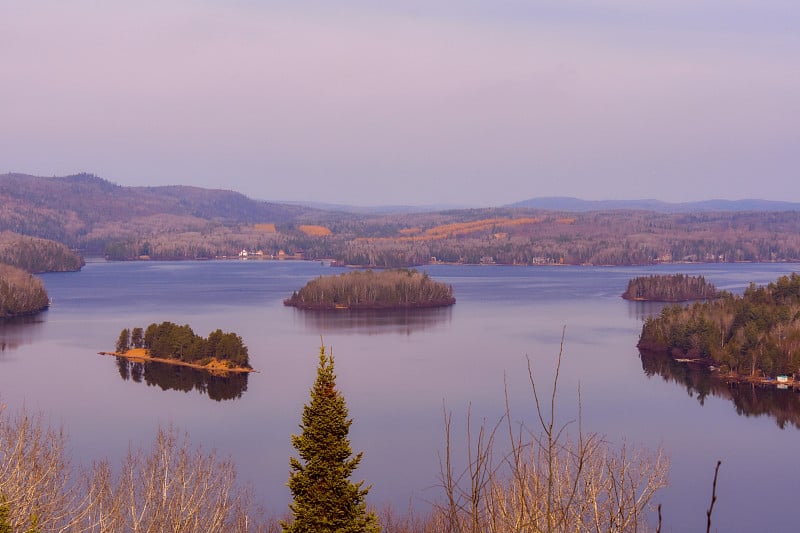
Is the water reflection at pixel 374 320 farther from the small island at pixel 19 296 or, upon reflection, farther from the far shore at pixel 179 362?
the small island at pixel 19 296

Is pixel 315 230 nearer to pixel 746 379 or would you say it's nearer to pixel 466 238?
pixel 466 238

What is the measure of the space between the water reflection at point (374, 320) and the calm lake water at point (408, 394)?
7.6 inches

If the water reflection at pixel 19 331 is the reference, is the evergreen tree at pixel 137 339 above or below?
above

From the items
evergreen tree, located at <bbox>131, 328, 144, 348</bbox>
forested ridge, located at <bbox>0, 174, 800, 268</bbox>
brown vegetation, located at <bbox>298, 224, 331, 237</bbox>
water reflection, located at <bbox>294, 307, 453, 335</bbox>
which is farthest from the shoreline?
brown vegetation, located at <bbox>298, 224, 331, 237</bbox>

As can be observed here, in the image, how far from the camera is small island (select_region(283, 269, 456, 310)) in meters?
67.5

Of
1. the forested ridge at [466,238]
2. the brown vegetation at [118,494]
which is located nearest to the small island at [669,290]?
the forested ridge at [466,238]

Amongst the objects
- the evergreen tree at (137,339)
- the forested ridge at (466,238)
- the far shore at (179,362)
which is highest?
the forested ridge at (466,238)

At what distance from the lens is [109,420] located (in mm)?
28688

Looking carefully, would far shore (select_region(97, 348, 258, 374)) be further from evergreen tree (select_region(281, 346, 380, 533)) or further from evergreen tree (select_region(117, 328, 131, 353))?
evergreen tree (select_region(281, 346, 380, 533))

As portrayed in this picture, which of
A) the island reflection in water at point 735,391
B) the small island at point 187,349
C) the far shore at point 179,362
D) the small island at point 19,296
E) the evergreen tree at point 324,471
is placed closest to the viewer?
the evergreen tree at point 324,471

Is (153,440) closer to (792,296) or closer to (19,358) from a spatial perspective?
(19,358)

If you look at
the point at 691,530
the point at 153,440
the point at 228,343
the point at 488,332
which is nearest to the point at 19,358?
the point at 228,343

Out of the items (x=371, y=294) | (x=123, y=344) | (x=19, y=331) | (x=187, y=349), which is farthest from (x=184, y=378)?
(x=371, y=294)

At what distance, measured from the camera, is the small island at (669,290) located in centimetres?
7119
